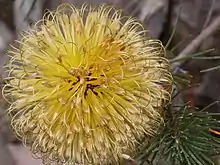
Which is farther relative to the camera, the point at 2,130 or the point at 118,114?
the point at 2,130

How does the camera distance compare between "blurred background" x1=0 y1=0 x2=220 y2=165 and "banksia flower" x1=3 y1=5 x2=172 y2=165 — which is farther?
"blurred background" x1=0 y1=0 x2=220 y2=165

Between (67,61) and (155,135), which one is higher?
(67,61)

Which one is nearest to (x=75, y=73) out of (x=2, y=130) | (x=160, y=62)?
(x=160, y=62)

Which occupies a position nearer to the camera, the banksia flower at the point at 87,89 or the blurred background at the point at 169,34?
the banksia flower at the point at 87,89

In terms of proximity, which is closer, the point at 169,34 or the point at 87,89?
the point at 87,89

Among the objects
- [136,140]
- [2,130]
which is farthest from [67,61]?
[2,130]

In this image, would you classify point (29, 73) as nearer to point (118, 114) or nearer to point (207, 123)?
point (118, 114)

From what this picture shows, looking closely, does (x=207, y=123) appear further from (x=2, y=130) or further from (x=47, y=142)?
(x=2, y=130)
